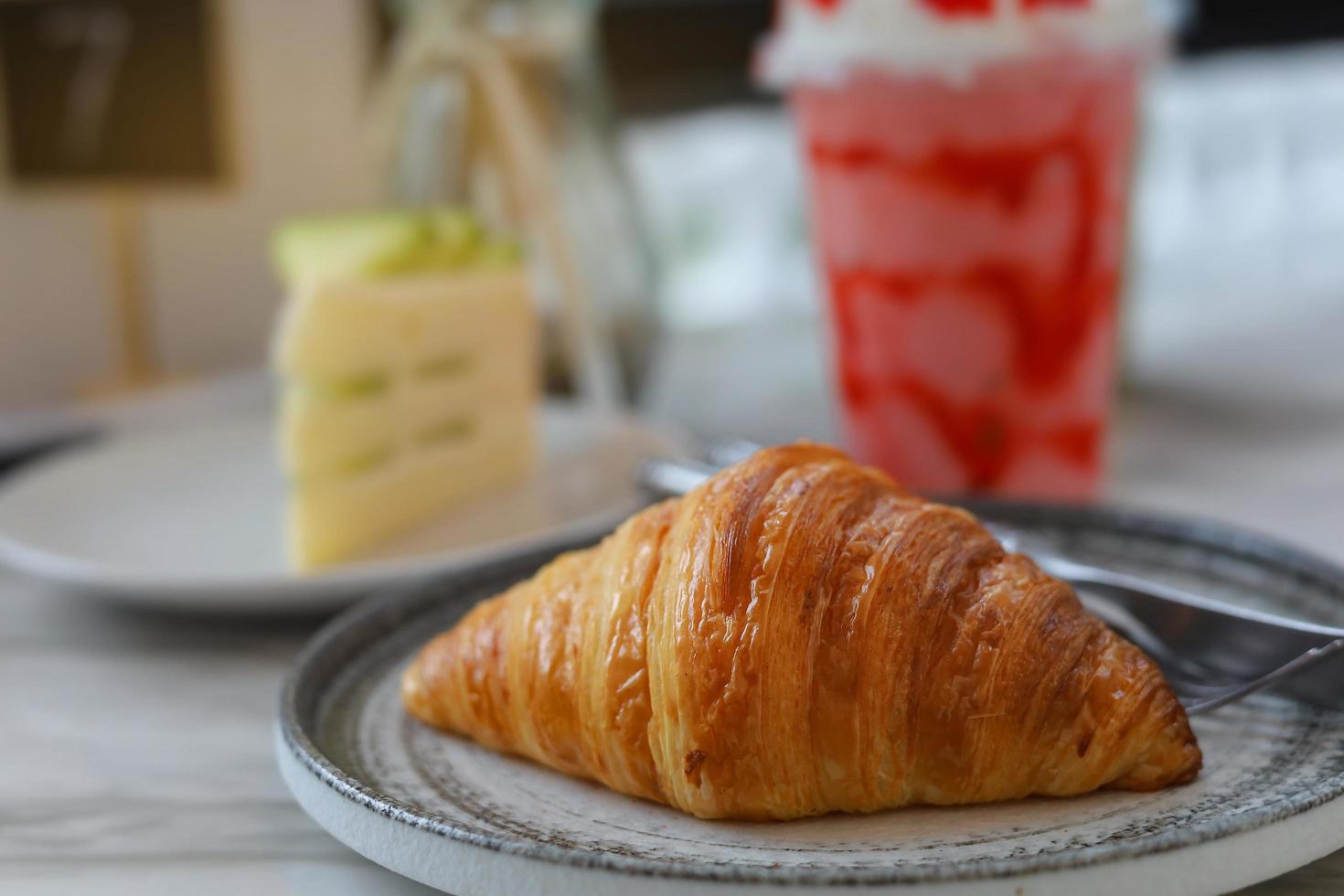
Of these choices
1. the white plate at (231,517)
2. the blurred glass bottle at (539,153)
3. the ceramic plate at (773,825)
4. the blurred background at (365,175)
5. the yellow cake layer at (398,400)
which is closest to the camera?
the ceramic plate at (773,825)

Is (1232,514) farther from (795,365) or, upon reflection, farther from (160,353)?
(160,353)

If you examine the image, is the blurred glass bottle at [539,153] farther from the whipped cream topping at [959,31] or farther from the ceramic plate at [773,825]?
the ceramic plate at [773,825]

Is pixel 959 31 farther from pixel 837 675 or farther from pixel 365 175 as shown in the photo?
pixel 365 175

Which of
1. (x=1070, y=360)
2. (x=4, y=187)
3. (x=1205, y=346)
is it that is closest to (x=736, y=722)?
(x=1070, y=360)

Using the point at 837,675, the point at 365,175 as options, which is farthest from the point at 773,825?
the point at 365,175

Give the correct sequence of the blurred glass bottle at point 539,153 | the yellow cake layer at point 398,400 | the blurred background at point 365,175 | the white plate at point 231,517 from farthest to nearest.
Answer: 1. the blurred background at point 365,175
2. the blurred glass bottle at point 539,153
3. the yellow cake layer at point 398,400
4. the white plate at point 231,517

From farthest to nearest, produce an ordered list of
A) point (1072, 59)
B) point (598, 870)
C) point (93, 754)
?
1. point (1072, 59)
2. point (93, 754)
3. point (598, 870)

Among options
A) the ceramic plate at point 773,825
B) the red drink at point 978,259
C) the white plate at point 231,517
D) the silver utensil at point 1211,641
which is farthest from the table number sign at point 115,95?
the silver utensil at point 1211,641
